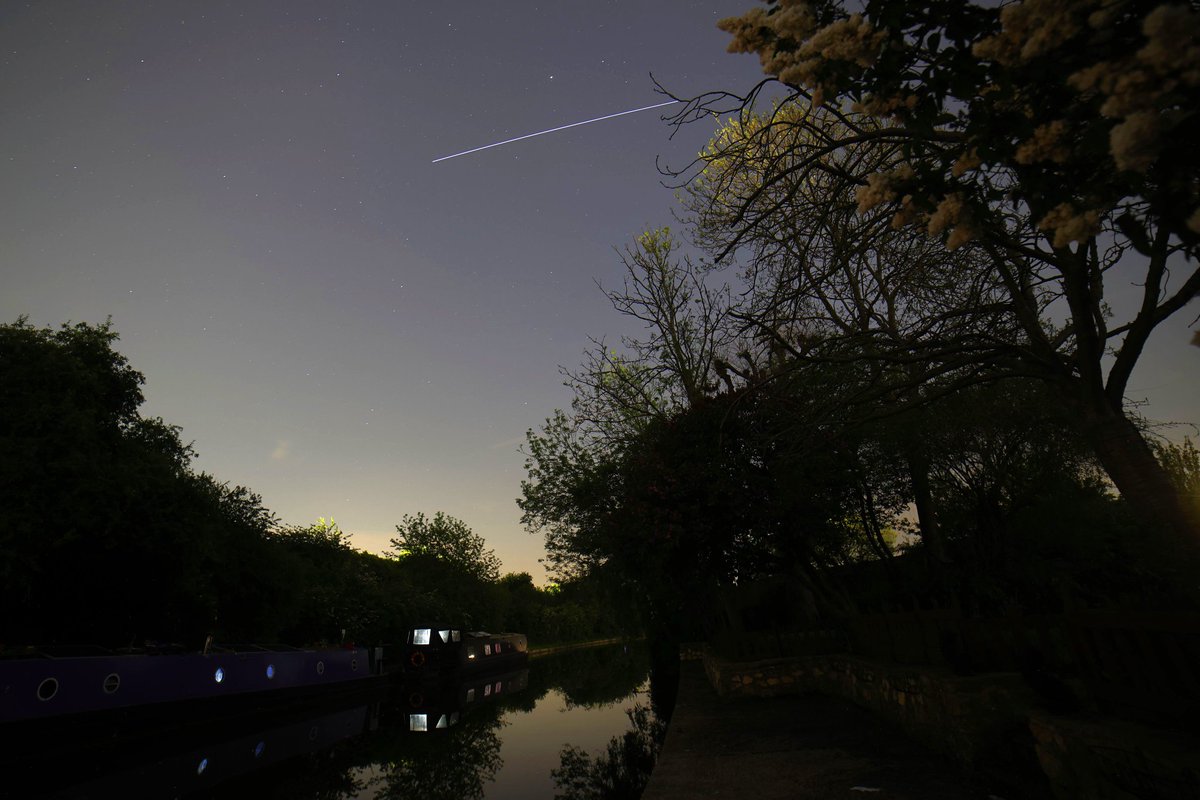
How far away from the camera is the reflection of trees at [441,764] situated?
7.71 meters

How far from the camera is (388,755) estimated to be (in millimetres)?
10133

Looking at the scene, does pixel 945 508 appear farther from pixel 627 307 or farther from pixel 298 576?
pixel 298 576

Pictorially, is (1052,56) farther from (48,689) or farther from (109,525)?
(109,525)

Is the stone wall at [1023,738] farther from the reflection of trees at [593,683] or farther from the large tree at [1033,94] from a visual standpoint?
the reflection of trees at [593,683]

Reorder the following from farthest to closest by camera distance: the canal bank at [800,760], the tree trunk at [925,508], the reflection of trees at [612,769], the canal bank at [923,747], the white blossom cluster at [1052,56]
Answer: the tree trunk at [925,508] < the reflection of trees at [612,769] < the canal bank at [800,760] < the canal bank at [923,747] < the white blossom cluster at [1052,56]

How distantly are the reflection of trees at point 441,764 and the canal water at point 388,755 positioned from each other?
0.7 inches

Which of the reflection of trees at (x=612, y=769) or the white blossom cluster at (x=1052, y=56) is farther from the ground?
the white blossom cluster at (x=1052, y=56)

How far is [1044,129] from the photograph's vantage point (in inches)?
97.2

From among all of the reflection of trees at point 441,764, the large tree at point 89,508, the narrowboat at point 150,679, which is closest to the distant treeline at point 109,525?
the large tree at point 89,508

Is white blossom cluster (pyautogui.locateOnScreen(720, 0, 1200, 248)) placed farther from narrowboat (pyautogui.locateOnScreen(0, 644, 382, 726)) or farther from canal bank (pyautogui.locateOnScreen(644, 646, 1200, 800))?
narrowboat (pyautogui.locateOnScreen(0, 644, 382, 726))

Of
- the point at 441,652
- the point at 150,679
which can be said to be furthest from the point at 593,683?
the point at 150,679

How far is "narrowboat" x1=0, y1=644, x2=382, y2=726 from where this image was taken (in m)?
9.92

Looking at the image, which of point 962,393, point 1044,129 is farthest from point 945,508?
point 1044,129

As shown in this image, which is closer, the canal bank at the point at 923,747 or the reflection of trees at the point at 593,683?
the canal bank at the point at 923,747
